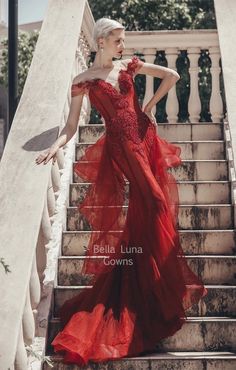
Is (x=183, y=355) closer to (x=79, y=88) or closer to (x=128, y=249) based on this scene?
(x=128, y=249)

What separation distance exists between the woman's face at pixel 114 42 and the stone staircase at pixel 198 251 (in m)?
1.35

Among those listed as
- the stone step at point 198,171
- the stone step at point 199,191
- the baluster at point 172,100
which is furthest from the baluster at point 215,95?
the stone step at point 199,191

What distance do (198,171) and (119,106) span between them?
5.38 ft

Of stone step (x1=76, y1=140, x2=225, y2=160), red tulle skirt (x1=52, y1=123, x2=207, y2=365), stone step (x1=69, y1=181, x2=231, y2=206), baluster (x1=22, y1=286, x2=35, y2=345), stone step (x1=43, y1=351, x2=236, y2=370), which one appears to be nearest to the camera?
baluster (x1=22, y1=286, x2=35, y2=345)

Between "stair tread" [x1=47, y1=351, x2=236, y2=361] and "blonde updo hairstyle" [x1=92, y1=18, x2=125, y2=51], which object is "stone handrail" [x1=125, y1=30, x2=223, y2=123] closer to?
"blonde updo hairstyle" [x1=92, y1=18, x2=125, y2=51]

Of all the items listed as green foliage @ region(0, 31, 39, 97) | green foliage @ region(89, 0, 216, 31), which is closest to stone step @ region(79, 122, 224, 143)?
green foliage @ region(89, 0, 216, 31)

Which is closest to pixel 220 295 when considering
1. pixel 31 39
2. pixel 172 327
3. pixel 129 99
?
pixel 172 327

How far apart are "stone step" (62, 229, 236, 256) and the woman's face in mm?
1351

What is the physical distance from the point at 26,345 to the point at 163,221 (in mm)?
1113

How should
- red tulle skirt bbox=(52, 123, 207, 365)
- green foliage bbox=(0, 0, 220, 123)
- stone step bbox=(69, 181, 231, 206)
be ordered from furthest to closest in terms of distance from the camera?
green foliage bbox=(0, 0, 220, 123) < stone step bbox=(69, 181, 231, 206) < red tulle skirt bbox=(52, 123, 207, 365)

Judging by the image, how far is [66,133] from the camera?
4.96 meters

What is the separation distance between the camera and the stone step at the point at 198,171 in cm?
654

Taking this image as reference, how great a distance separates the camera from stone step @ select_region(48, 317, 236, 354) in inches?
191

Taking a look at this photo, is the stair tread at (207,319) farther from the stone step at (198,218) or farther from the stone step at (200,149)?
the stone step at (200,149)
